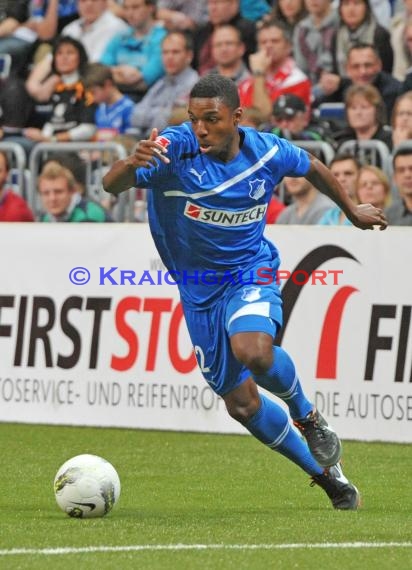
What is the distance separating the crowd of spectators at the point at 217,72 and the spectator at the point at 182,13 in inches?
0.8

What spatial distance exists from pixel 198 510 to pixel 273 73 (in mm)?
8412

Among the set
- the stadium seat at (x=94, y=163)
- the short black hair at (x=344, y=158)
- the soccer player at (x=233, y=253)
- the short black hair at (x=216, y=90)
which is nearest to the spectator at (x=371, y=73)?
the short black hair at (x=344, y=158)

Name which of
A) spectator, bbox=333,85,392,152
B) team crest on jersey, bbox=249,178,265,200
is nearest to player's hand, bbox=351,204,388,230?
team crest on jersey, bbox=249,178,265,200

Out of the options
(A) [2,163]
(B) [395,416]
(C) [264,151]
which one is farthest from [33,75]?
(C) [264,151]

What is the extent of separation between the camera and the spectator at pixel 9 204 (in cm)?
1408

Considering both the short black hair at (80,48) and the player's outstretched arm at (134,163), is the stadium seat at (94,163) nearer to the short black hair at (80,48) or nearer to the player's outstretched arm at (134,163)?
the short black hair at (80,48)

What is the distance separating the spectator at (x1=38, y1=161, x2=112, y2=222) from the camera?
13.8 meters

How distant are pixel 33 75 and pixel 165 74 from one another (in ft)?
6.76

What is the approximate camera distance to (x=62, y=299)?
12289 mm

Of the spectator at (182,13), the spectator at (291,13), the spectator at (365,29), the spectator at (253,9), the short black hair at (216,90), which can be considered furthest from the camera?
the spectator at (182,13)

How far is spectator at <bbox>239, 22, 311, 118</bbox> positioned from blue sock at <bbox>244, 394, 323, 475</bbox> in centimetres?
755

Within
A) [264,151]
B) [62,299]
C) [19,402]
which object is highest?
[264,151]

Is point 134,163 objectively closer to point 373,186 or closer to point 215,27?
point 373,186

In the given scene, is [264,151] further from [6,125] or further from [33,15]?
[33,15]
